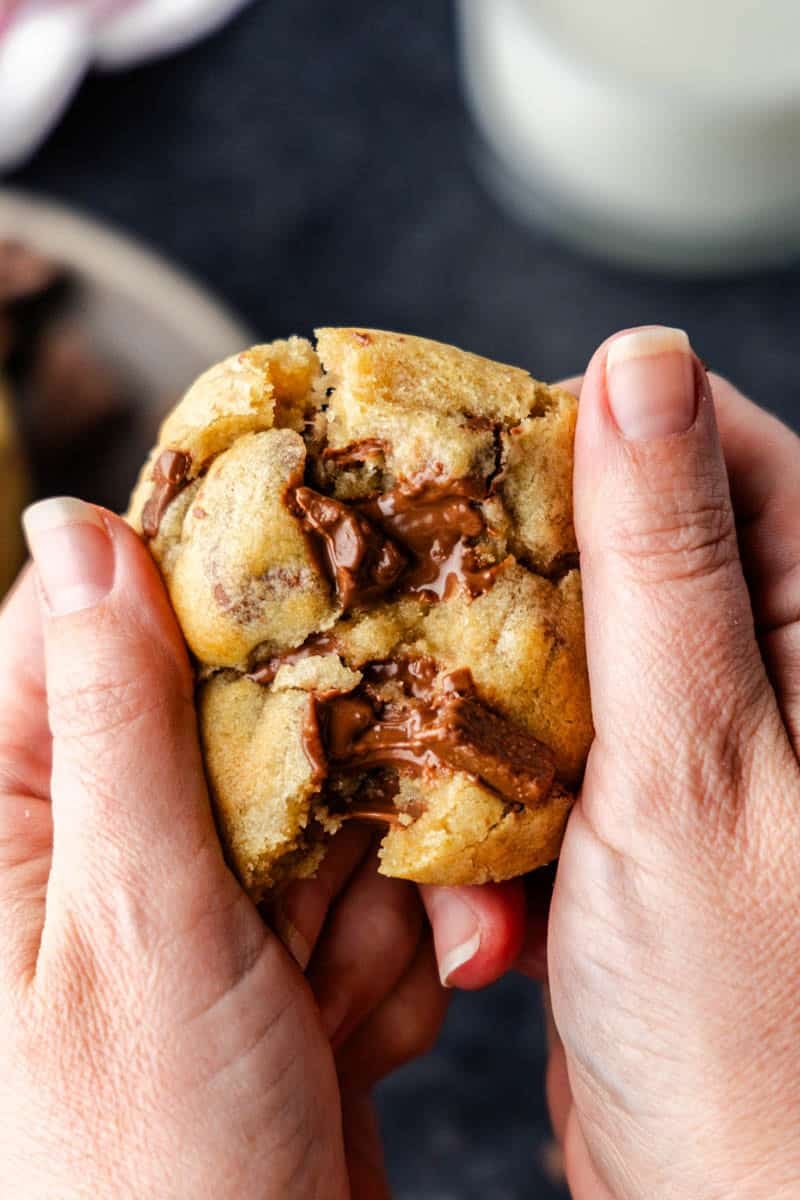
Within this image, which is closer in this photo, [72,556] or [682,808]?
[682,808]

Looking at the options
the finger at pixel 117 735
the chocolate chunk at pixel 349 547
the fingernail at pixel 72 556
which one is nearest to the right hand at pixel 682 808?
the chocolate chunk at pixel 349 547

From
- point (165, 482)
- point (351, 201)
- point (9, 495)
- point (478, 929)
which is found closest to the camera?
point (165, 482)

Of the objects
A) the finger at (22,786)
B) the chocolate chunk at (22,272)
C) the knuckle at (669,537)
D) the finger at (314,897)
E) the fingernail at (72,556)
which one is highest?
the chocolate chunk at (22,272)

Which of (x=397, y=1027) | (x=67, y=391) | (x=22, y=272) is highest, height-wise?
(x=22, y=272)

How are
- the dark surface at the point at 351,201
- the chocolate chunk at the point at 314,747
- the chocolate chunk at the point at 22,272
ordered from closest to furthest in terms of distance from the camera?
the chocolate chunk at the point at 314,747 < the chocolate chunk at the point at 22,272 < the dark surface at the point at 351,201

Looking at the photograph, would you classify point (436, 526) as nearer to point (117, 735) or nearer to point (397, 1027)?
point (117, 735)

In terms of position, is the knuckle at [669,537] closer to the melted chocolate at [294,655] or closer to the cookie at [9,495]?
the melted chocolate at [294,655]

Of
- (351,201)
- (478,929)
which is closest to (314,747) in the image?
(478,929)
